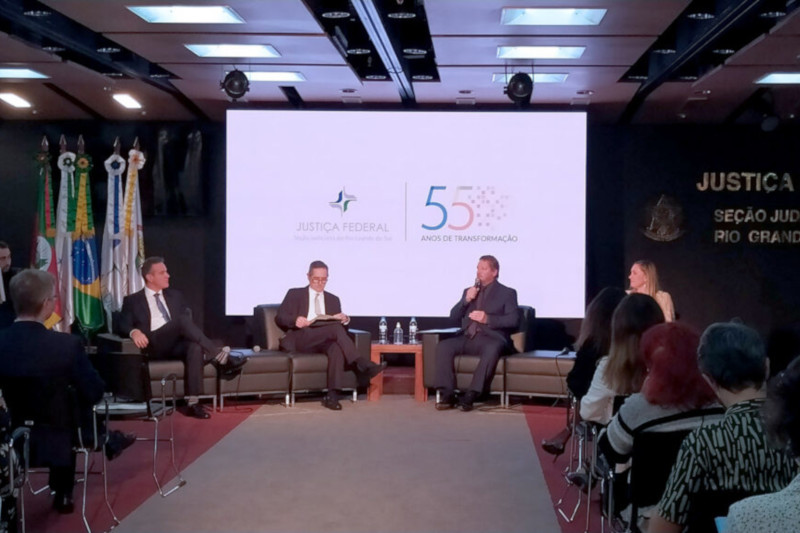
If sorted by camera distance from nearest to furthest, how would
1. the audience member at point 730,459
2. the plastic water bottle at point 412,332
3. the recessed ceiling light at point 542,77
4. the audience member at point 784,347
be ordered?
the audience member at point 730,459, the audience member at point 784,347, the recessed ceiling light at point 542,77, the plastic water bottle at point 412,332

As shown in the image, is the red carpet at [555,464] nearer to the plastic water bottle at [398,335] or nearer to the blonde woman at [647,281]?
the blonde woman at [647,281]

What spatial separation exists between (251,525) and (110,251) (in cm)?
591

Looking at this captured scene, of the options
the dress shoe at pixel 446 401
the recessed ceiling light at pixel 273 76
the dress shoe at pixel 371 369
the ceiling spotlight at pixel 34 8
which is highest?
the ceiling spotlight at pixel 34 8

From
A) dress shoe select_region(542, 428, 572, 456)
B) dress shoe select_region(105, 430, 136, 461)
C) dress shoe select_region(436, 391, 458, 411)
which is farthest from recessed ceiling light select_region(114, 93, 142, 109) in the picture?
dress shoe select_region(542, 428, 572, 456)

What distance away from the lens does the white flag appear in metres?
10.5

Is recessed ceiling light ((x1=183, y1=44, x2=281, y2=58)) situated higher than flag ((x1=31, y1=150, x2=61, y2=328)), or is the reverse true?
recessed ceiling light ((x1=183, y1=44, x2=281, y2=58))

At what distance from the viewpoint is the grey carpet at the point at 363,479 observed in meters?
5.43

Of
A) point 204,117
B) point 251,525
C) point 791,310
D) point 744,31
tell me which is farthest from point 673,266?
point 251,525

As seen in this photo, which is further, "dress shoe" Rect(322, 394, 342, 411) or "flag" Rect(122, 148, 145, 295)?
"flag" Rect(122, 148, 145, 295)

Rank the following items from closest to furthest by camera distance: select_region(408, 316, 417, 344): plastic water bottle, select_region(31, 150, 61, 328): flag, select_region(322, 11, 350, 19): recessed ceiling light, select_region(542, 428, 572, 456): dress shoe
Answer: select_region(542, 428, 572, 456): dress shoe < select_region(322, 11, 350, 19): recessed ceiling light < select_region(408, 316, 417, 344): plastic water bottle < select_region(31, 150, 61, 328): flag

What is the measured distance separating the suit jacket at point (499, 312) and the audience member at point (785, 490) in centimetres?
733

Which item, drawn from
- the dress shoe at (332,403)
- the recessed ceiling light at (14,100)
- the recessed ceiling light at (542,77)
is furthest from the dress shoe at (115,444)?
the recessed ceiling light at (14,100)

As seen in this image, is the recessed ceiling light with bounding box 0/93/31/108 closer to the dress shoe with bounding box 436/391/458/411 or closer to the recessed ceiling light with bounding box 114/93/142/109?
the recessed ceiling light with bounding box 114/93/142/109

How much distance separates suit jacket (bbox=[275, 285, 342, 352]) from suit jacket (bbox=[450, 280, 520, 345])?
121cm
